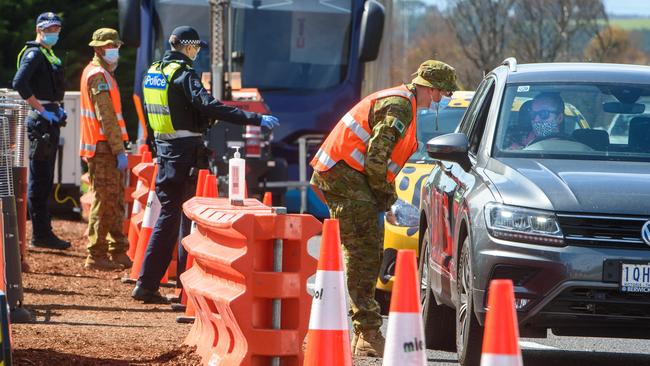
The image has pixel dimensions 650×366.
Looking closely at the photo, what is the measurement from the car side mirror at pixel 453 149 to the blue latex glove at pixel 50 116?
6306mm

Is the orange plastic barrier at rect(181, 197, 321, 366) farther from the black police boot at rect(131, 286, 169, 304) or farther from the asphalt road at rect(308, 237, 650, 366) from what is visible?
the black police boot at rect(131, 286, 169, 304)

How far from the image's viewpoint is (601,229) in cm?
803

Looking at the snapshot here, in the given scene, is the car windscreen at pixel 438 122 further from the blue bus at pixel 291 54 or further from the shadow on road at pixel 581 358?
the blue bus at pixel 291 54

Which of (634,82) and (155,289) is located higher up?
(634,82)

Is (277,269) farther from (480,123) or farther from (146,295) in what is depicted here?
(146,295)

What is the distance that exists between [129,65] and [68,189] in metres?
6.99

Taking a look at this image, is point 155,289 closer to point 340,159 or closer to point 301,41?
point 340,159

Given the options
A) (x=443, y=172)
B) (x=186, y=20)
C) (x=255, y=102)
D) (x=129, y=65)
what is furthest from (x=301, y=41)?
(x=443, y=172)

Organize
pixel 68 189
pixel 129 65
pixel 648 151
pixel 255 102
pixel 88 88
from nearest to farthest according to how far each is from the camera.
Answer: pixel 648 151
pixel 88 88
pixel 255 102
pixel 68 189
pixel 129 65

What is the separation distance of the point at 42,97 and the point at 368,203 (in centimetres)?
630

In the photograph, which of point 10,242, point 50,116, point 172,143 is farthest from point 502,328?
point 50,116

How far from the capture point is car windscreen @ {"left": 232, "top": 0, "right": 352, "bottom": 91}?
69.4ft

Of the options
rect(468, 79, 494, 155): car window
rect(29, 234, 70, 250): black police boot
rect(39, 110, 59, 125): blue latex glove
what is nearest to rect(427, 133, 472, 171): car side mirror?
rect(468, 79, 494, 155): car window

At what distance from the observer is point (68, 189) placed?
20.4 meters
